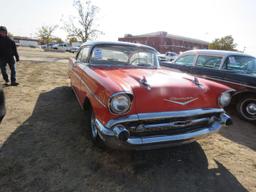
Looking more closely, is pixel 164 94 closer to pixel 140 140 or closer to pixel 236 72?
pixel 140 140

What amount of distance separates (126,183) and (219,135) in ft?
7.48

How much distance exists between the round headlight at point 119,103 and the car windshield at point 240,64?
3.86 m

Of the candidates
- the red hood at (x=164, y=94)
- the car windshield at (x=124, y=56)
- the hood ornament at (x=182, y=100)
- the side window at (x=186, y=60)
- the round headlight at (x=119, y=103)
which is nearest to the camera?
the round headlight at (x=119, y=103)

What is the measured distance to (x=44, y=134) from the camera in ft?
10.1

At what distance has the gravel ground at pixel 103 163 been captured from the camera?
2.11 meters

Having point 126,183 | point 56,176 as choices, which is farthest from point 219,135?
point 56,176

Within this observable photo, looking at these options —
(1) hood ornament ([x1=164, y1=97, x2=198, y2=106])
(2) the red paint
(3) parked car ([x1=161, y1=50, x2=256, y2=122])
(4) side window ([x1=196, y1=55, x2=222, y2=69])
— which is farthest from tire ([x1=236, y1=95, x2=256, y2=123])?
(1) hood ornament ([x1=164, y1=97, x2=198, y2=106])

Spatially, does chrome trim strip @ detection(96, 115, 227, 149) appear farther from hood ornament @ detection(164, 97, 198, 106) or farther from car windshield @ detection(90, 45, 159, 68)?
car windshield @ detection(90, 45, 159, 68)

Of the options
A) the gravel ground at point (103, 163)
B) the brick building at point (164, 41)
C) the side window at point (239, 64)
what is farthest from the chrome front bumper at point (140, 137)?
the brick building at point (164, 41)

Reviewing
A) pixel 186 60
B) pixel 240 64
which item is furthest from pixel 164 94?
pixel 186 60

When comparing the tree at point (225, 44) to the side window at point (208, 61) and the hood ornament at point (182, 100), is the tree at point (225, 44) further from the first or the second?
the hood ornament at point (182, 100)

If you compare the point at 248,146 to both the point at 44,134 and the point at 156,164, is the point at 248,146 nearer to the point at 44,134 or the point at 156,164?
the point at 156,164

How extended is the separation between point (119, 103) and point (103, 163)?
3.08 feet

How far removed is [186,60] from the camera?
19.4 ft
